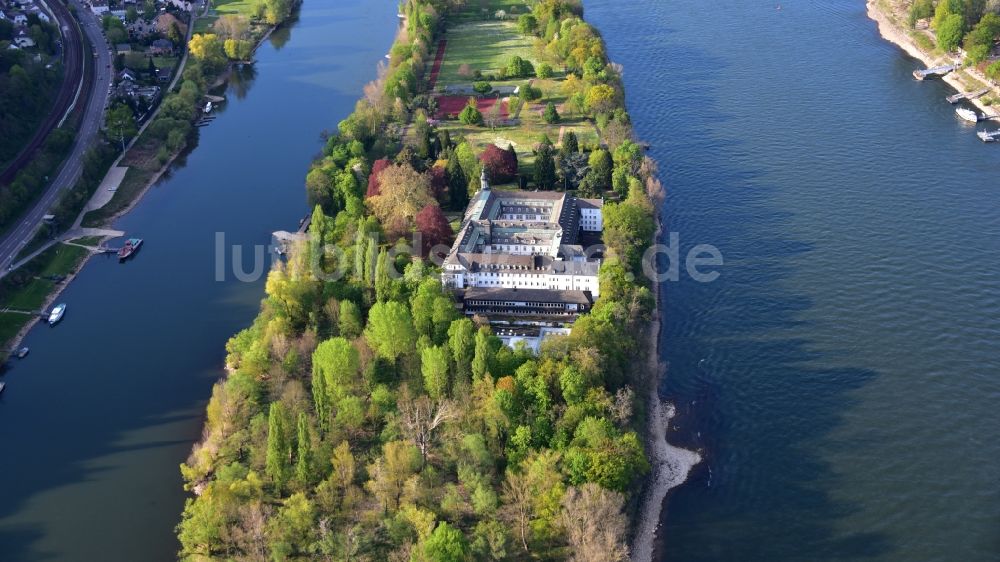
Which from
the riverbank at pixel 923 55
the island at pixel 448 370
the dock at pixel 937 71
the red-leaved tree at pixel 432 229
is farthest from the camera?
the dock at pixel 937 71

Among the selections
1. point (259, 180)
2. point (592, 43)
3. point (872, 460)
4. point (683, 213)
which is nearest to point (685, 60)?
point (592, 43)

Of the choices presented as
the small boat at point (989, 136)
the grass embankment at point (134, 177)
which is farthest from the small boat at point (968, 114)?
the grass embankment at point (134, 177)

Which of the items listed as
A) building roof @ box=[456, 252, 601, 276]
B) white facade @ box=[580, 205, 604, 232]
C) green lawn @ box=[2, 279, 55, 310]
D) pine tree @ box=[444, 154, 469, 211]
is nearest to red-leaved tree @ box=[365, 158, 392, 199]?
pine tree @ box=[444, 154, 469, 211]

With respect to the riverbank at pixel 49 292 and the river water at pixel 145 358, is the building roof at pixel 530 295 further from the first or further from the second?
the riverbank at pixel 49 292

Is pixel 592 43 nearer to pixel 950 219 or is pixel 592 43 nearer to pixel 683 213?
pixel 683 213

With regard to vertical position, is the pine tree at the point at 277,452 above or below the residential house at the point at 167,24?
above

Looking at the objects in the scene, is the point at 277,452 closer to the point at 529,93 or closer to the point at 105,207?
the point at 105,207
